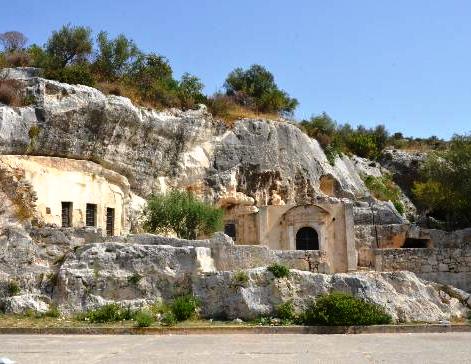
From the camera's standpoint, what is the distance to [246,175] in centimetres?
3325

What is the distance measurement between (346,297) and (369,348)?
4.30 meters

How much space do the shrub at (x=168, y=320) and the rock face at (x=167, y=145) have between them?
12.7 meters

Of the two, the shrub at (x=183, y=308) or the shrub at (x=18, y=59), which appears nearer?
the shrub at (x=183, y=308)

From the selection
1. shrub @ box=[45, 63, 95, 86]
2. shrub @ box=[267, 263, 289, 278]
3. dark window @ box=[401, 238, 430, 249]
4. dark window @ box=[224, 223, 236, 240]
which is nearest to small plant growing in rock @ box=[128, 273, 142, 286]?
shrub @ box=[267, 263, 289, 278]

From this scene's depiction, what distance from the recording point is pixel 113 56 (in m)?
33.4

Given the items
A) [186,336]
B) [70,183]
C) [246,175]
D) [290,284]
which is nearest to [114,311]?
[186,336]

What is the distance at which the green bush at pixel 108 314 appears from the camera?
1547 centimetres

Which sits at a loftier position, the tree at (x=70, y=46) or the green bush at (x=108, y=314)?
the tree at (x=70, y=46)

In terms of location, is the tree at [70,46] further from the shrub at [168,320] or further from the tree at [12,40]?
the shrub at [168,320]

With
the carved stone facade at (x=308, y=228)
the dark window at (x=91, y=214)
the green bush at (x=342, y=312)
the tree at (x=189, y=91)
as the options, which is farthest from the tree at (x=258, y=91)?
the green bush at (x=342, y=312)

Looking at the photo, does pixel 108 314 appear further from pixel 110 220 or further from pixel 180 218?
pixel 110 220

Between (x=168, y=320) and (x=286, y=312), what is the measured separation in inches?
136

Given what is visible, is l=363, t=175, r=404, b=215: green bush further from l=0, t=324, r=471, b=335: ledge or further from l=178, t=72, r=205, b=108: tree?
l=0, t=324, r=471, b=335: ledge

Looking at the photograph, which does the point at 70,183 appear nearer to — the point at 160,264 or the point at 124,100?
the point at 124,100
